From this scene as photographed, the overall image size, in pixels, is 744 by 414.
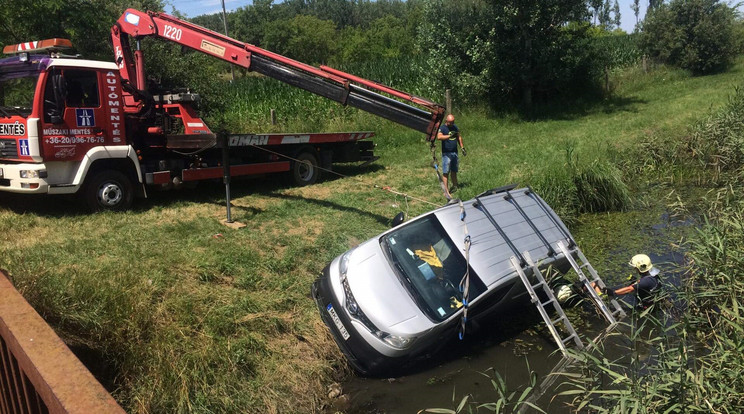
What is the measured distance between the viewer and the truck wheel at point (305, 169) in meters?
11.5

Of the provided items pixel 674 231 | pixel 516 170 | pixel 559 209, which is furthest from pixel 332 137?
pixel 674 231

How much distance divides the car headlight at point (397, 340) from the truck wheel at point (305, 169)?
6.58 metres

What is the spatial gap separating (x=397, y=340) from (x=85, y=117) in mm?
6286

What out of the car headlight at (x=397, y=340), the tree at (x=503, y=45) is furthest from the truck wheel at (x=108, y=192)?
the tree at (x=503, y=45)

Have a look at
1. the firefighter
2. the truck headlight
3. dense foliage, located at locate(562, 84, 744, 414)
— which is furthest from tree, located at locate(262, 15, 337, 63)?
the firefighter

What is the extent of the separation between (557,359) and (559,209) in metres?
4.35

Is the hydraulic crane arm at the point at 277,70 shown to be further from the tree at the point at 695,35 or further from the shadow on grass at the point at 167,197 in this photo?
the tree at the point at 695,35

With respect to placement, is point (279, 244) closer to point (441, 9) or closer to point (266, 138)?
point (266, 138)

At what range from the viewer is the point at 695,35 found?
27922 millimetres

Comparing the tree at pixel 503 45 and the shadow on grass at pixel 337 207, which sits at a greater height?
the tree at pixel 503 45

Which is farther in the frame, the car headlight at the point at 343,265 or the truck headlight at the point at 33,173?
the truck headlight at the point at 33,173

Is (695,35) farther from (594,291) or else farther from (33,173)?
(33,173)

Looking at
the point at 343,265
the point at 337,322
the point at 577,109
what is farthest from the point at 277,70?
the point at 577,109

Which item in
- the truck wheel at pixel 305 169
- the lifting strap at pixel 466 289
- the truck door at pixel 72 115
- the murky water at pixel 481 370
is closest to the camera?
the murky water at pixel 481 370
